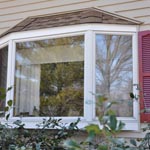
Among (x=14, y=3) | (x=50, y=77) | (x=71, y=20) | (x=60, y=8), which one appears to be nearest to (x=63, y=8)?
(x=60, y=8)

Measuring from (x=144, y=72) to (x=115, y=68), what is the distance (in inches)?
13.8

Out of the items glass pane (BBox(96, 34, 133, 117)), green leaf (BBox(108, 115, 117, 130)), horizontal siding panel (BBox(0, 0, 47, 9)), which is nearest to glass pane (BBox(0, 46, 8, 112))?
horizontal siding panel (BBox(0, 0, 47, 9))

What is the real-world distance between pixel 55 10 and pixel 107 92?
4.64 ft

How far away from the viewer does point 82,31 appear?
3828 mm

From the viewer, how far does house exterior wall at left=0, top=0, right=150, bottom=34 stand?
3.78 metres

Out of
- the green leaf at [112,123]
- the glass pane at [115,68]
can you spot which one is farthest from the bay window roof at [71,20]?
the green leaf at [112,123]

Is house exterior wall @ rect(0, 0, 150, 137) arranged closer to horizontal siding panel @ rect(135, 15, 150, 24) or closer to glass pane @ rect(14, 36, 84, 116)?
horizontal siding panel @ rect(135, 15, 150, 24)

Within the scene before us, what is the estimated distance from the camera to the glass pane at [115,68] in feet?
11.8

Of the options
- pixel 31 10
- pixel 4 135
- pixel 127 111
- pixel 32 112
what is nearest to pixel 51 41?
pixel 31 10

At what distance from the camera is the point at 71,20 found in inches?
156

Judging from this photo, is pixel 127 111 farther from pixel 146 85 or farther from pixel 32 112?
pixel 32 112

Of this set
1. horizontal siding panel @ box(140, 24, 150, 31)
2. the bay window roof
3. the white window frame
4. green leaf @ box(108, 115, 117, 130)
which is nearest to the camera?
green leaf @ box(108, 115, 117, 130)

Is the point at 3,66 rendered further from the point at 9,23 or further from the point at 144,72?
the point at 144,72

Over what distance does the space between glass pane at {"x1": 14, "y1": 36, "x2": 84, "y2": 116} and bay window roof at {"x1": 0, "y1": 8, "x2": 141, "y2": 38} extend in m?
0.20
